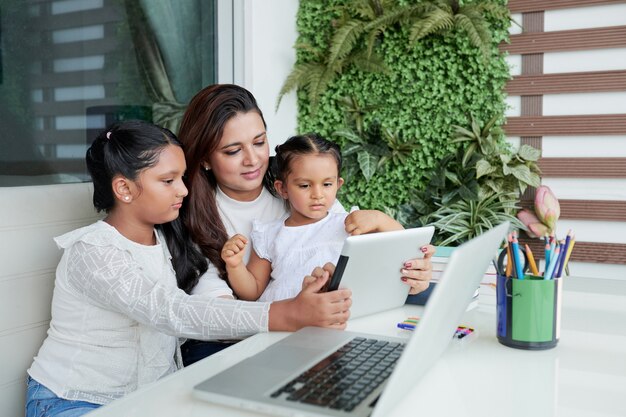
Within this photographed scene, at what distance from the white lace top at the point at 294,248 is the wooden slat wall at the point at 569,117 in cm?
207

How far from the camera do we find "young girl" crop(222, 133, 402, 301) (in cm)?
158

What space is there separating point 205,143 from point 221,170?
90mm

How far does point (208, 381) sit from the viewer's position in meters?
0.87

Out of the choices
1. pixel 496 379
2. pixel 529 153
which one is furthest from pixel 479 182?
pixel 496 379

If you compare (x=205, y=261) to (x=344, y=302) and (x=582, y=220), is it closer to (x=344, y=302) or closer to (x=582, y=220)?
(x=344, y=302)

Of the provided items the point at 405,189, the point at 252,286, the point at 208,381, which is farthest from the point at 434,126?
the point at 208,381

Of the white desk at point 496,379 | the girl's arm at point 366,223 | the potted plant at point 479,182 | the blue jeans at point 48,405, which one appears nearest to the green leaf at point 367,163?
the potted plant at point 479,182

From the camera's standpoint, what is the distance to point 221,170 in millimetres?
1765

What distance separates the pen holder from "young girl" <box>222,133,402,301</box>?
54 cm

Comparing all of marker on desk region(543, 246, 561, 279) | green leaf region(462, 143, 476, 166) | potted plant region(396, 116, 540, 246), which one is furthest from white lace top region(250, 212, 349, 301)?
green leaf region(462, 143, 476, 166)

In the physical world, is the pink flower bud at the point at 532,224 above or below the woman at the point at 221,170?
below

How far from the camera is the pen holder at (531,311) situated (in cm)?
107

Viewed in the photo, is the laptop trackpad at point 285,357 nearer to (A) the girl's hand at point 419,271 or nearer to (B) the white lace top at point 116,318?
(B) the white lace top at point 116,318

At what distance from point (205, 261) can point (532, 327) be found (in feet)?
2.85
